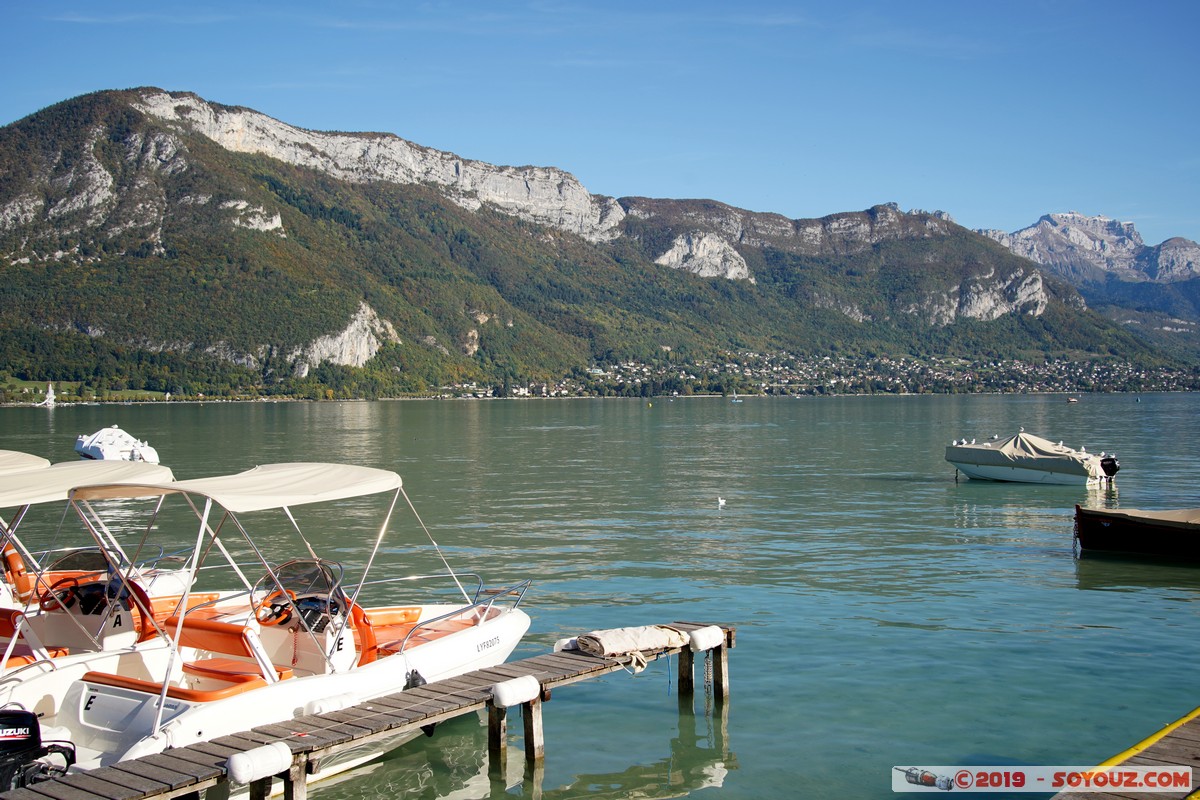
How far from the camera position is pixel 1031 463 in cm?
4409

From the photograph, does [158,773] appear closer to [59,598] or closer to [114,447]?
[59,598]

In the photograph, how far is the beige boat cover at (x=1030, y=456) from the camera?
4278 centimetres

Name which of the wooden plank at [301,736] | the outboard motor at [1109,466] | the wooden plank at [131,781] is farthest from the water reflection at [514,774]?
the outboard motor at [1109,466]

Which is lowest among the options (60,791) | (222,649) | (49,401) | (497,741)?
(497,741)

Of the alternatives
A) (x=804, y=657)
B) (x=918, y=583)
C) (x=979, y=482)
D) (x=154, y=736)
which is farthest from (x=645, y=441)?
(x=154, y=736)

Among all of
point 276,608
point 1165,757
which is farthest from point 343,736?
point 1165,757

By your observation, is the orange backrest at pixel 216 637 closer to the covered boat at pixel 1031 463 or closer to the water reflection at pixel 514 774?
the water reflection at pixel 514 774

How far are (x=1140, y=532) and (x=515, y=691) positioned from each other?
62.8 ft

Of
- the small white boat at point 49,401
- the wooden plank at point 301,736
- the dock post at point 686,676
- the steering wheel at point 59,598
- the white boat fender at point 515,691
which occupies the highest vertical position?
the small white boat at point 49,401

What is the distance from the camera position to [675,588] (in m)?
22.6

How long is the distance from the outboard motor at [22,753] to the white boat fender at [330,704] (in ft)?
7.78

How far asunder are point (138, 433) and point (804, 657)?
85.7 meters

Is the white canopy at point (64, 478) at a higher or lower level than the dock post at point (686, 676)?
higher

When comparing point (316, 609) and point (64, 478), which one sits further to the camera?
point (64, 478)
